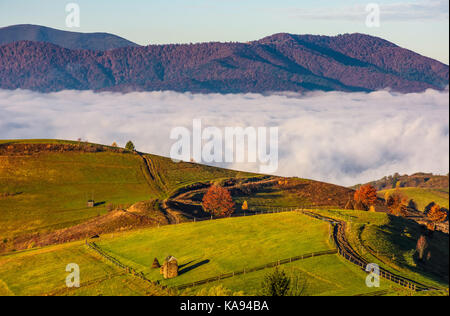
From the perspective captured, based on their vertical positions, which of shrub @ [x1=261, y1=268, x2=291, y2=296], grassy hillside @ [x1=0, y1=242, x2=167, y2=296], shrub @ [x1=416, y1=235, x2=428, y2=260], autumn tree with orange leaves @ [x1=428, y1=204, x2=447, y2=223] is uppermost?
shrub @ [x1=261, y1=268, x2=291, y2=296]

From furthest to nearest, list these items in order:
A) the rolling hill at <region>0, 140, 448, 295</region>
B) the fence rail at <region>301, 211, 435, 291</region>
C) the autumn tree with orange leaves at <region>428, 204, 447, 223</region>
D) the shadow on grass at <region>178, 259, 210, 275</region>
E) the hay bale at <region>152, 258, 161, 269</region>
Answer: the autumn tree with orange leaves at <region>428, 204, 447, 223</region> → the hay bale at <region>152, 258, 161, 269</region> → the shadow on grass at <region>178, 259, 210, 275</region> → the rolling hill at <region>0, 140, 448, 295</region> → the fence rail at <region>301, 211, 435, 291</region>

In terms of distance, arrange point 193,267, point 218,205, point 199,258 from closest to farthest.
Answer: point 193,267 < point 199,258 < point 218,205

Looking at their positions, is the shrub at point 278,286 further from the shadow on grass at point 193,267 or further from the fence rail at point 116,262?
the shadow on grass at point 193,267

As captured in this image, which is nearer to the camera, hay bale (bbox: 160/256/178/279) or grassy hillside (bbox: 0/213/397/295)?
grassy hillside (bbox: 0/213/397/295)

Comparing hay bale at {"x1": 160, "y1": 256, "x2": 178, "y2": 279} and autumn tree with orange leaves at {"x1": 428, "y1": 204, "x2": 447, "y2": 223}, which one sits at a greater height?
hay bale at {"x1": 160, "y1": 256, "x2": 178, "y2": 279}

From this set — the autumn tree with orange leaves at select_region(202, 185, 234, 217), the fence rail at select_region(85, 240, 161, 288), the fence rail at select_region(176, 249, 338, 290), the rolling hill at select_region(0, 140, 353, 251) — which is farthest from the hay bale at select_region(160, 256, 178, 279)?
the autumn tree with orange leaves at select_region(202, 185, 234, 217)

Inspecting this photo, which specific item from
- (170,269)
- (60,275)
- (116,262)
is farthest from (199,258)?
(60,275)

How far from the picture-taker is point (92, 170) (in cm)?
18675

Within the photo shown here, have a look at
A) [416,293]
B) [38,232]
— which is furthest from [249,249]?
[38,232]

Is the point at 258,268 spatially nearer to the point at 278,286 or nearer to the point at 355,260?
the point at 355,260

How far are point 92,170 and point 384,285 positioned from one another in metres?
135

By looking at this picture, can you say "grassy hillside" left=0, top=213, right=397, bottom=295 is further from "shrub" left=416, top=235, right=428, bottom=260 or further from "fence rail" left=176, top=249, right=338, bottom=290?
"shrub" left=416, top=235, right=428, bottom=260

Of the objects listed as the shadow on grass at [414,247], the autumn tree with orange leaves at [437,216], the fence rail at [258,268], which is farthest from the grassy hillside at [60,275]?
the autumn tree with orange leaves at [437,216]

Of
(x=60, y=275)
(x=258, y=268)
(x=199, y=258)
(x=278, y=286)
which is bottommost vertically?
(x=60, y=275)
